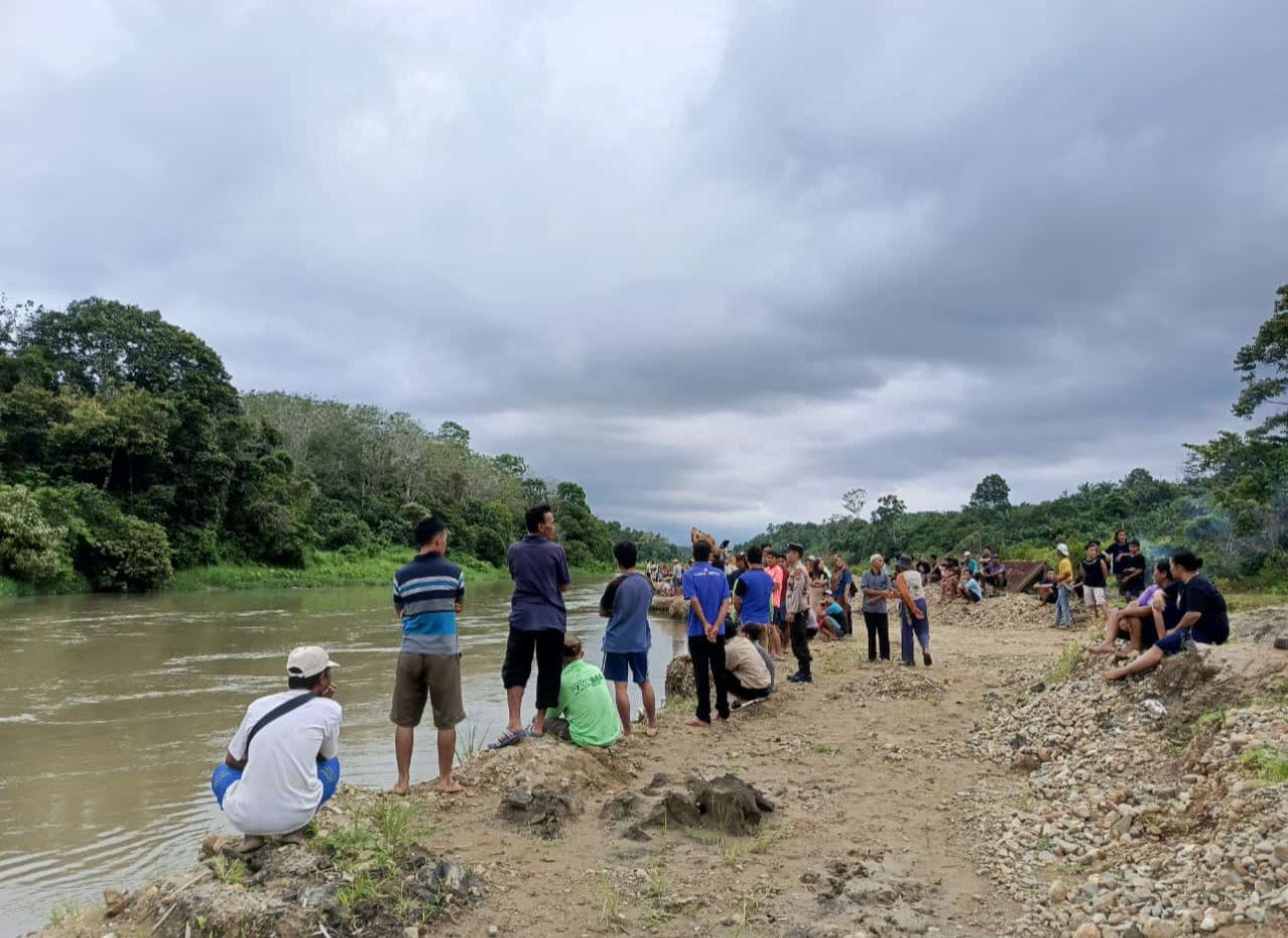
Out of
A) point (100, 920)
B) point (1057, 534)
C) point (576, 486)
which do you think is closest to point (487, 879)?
point (100, 920)

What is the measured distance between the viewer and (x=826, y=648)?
1492 centimetres

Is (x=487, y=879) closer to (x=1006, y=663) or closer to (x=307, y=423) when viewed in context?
(x=1006, y=663)

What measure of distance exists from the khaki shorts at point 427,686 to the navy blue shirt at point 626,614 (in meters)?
1.92

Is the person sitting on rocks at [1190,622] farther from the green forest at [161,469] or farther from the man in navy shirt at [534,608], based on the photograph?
the green forest at [161,469]

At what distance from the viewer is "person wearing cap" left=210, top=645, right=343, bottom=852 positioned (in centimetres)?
398

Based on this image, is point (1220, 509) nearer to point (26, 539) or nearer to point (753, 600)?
point (753, 600)

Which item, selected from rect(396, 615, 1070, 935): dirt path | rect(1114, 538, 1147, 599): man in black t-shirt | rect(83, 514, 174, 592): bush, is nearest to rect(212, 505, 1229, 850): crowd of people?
rect(396, 615, 1070, 935): dirt path

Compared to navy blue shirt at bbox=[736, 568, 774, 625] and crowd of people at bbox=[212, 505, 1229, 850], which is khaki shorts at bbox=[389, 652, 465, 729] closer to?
crowd of people at bbox=[212, 505, 1229, 850]

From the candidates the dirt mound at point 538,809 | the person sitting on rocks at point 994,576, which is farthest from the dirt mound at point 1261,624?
the person sitting on rocks at point 994,576

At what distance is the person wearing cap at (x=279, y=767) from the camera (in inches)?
157

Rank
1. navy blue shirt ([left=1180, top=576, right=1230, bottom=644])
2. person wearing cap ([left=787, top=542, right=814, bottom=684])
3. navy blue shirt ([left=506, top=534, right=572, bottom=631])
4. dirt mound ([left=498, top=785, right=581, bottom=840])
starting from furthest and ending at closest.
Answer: person wearing cap ([left=787, top=542, right=814, bottom=684]) → navy blue shirt ([left=1180, top=576, right=1230, bottom=644]) → navy blue shirt ([left=506, top=534, right=572, bottom=631]) → dirt mound ([left=498, top=785, right=581, bottom=840])

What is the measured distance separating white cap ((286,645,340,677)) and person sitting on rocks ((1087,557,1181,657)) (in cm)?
720

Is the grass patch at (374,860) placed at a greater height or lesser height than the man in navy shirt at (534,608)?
lesser

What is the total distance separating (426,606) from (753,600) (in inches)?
202
